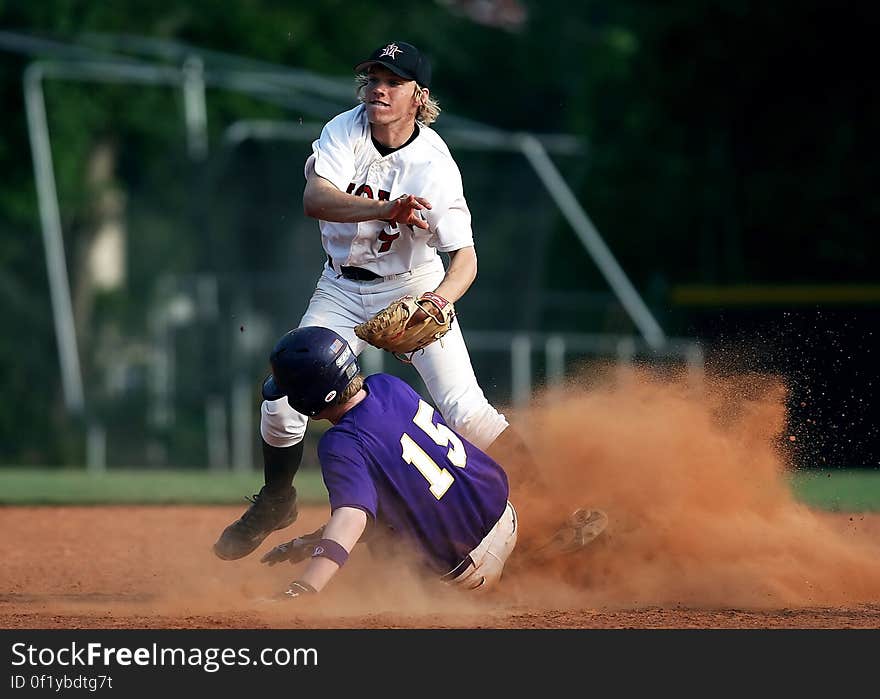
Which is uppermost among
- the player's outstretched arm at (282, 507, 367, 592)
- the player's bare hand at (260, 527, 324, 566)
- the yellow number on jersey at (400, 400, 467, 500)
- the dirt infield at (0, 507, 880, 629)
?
the yellow number on jersey at (400, 400, 467, 500)

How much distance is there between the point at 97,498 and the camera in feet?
34.7

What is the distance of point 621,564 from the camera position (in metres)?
6.07

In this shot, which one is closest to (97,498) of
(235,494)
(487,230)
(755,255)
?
(235,494)

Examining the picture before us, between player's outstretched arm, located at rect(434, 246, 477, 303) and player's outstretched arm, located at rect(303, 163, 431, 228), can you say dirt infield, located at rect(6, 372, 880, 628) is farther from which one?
player's outstretched arm, located at rect(303, 163, 431, 228)

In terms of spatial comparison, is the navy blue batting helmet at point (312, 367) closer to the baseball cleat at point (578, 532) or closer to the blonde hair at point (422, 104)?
the baseball cleat at point (578, 532)

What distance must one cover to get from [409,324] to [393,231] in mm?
546

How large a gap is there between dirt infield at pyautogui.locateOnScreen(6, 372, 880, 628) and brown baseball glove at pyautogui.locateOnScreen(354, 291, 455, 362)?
2.71 ft

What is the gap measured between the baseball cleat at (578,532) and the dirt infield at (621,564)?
5.1 inches

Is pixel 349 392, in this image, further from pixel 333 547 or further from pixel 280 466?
pixel 280 466

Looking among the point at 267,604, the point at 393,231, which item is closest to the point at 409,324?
the point at 393,231

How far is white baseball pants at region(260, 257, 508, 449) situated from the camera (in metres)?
6.04

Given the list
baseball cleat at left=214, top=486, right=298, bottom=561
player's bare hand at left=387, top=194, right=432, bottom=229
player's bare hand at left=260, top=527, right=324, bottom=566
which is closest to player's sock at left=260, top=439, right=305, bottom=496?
baseball cleat at left=214, top=486, right=298, bottom=561

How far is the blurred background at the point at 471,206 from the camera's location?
1666 cm

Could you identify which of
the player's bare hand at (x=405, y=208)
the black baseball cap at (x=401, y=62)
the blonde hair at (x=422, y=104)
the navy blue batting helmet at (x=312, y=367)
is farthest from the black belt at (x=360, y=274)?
the navy blue batting helmet at (x=312, y=367)
